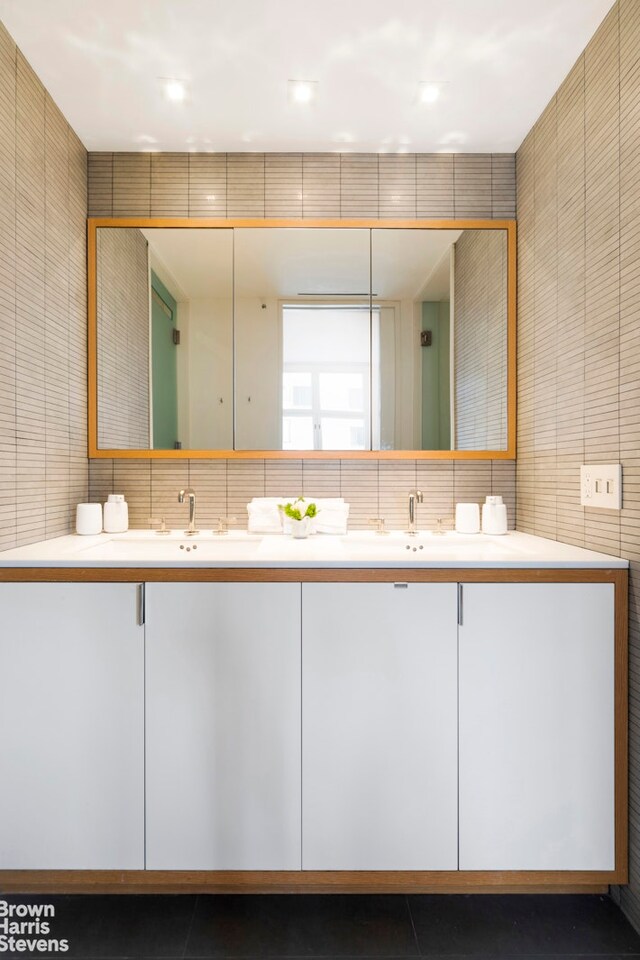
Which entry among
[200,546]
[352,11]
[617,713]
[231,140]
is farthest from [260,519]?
[352,11]

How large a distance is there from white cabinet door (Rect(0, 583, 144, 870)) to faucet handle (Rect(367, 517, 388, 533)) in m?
0.97

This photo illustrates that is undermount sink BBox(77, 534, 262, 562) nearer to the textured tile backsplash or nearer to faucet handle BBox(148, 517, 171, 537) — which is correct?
faucet handle BBox(148, 517, 171, 537)

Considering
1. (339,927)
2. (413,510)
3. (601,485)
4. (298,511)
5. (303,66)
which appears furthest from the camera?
(413,510)

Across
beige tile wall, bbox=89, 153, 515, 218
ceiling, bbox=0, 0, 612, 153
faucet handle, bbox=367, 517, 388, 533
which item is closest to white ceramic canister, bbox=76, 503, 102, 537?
faucet handle, bbox=367, 517, 388, 533

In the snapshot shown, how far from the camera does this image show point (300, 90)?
1722mm

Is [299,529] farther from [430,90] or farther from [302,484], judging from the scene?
[430,90]

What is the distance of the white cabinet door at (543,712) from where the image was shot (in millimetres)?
1420

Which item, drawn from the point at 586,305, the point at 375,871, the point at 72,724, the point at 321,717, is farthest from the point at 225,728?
the point at 586,305

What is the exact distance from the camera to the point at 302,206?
208 centimetres

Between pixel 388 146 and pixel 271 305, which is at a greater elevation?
pixel 388 146

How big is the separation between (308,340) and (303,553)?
3.09 ft

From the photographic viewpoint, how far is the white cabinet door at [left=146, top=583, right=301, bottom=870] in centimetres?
142

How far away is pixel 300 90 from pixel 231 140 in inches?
15.1

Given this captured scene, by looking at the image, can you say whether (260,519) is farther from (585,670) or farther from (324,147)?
(324,147)
